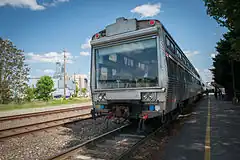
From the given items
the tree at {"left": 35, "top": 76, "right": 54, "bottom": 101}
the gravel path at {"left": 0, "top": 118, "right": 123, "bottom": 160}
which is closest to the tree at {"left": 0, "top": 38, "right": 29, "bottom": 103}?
the gravel path at {"left": 0, "top": 118, "right": 123, "bottom": 160}

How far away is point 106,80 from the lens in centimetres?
585

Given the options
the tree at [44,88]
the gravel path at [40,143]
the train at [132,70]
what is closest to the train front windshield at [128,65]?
the train at [132,70]

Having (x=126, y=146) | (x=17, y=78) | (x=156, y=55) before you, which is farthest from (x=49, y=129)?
(x=17, y=78)

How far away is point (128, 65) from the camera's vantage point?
5.50m

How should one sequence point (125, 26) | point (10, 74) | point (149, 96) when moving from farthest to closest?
point (10, 74)
point (125, 26)
point (149, 96)

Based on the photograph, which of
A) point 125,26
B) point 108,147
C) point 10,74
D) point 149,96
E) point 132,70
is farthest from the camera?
point 10,74

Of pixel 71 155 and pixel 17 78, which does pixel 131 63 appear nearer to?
pixel 71 155

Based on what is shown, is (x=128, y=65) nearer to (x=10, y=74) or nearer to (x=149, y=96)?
(x=149, y=96)

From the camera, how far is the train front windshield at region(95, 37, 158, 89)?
516 centimetres

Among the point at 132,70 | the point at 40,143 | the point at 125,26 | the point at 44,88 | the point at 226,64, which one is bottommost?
the point at 40,143

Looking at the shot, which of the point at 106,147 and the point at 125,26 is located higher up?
the point at 125,26

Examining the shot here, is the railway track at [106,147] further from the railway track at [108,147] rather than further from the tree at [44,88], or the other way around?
the tree at [44,88]

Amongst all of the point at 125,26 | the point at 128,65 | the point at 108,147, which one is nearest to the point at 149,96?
the point at 128,65

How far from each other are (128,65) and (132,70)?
205 millimetres
